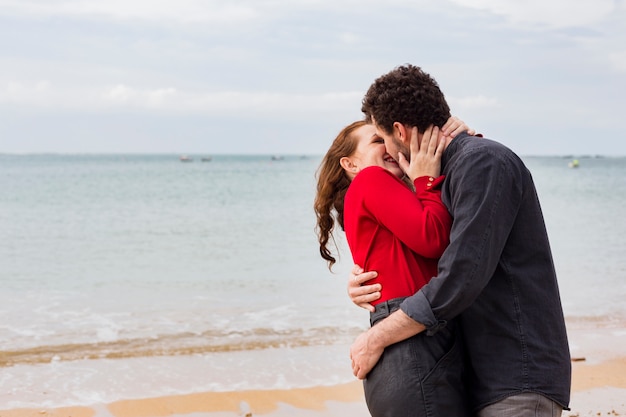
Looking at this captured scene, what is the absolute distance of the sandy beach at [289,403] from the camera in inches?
246

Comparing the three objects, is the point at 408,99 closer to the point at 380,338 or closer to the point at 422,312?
the point at 422,312

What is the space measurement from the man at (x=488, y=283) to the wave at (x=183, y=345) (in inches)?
236

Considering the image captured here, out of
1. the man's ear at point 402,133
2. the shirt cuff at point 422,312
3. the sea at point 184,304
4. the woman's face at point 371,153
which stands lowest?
the sea at point 184,304

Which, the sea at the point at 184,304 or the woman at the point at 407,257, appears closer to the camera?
the woman at the point at 407,257

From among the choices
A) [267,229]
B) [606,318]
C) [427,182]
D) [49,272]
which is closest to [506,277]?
[427,182]

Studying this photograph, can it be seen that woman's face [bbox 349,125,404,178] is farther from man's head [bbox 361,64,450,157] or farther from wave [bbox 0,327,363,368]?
wave [bbox 0,327,363,368]

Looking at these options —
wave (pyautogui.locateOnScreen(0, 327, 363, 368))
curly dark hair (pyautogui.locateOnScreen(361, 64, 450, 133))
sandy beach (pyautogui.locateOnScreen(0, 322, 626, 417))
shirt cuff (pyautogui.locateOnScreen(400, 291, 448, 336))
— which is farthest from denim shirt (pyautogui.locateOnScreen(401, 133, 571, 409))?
wave (pyautogui.locateOnScreen(0, 327, 363, 368))

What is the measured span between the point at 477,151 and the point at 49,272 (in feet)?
39.1

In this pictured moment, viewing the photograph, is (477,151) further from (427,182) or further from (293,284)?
(293,284)

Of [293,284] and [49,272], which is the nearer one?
[293,284]

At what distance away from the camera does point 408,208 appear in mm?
2551

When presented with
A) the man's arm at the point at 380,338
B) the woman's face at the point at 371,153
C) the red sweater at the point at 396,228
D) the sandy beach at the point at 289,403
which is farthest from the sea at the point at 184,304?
the man's arm at the point at 380,338

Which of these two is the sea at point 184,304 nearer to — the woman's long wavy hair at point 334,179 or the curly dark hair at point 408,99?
the woman's long wavy hair at point 334,179

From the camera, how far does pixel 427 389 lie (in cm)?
252
